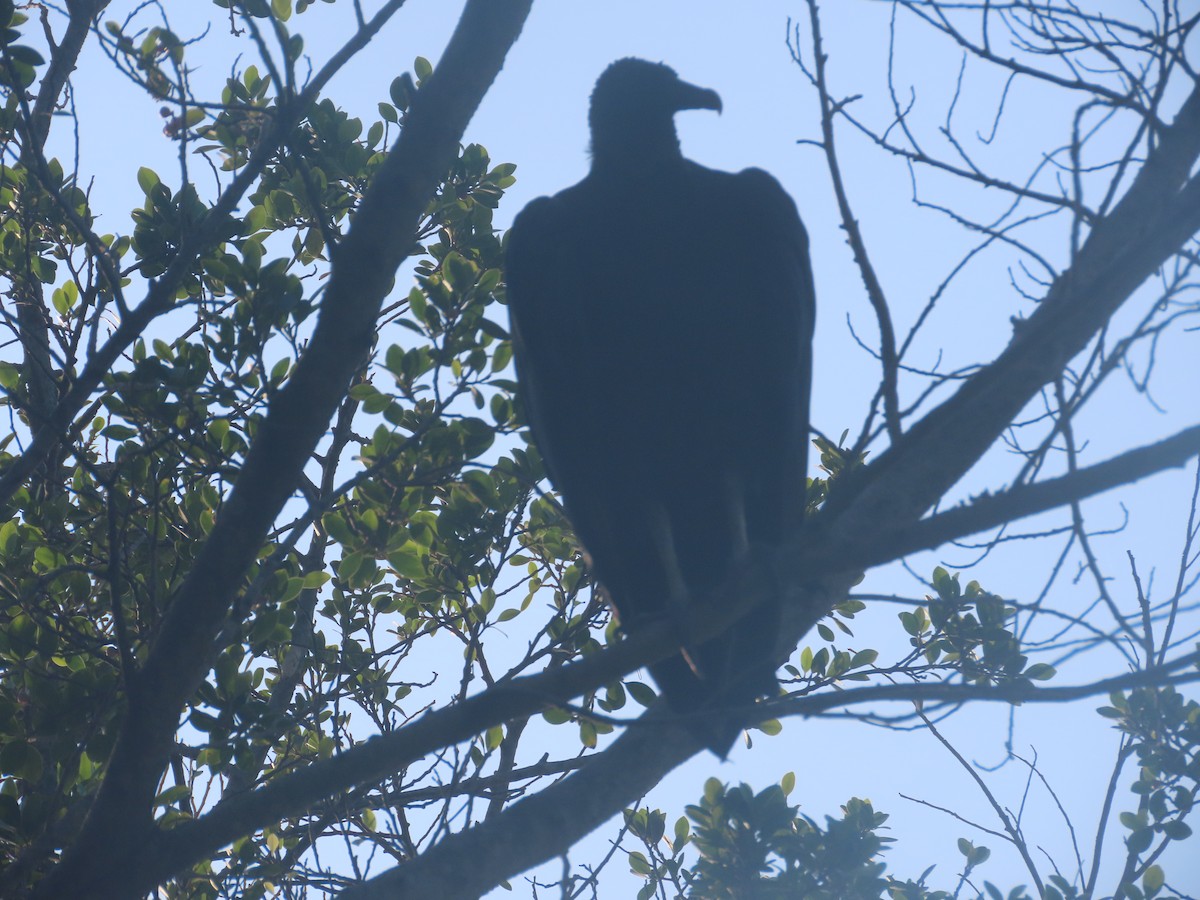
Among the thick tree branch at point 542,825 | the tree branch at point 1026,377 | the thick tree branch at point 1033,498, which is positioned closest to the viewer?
the thick tree branch at point 1033,498

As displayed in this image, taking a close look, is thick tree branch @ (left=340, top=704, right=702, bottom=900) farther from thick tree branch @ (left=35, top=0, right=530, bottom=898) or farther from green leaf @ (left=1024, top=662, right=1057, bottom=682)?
green leaf @ (left=1024, top=662, right=1057, bottom=682)

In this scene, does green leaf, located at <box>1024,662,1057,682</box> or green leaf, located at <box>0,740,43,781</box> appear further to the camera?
green leaf, located at <box>1024,662,1057,682</box>

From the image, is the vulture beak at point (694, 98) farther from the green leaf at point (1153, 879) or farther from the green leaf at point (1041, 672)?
the green leaf at point (1153, 879)

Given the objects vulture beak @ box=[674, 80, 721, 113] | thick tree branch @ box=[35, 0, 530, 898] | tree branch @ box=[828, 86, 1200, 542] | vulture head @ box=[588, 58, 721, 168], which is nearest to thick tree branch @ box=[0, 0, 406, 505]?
thick tree branch @ box=[35, 0, 530, 898]

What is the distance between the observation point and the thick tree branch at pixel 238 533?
2109mm

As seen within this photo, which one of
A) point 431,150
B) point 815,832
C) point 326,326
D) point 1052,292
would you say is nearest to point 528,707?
point 326,326

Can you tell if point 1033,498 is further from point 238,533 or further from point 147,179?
point 147,179

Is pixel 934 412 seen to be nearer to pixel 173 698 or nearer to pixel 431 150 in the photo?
pixel 431 150

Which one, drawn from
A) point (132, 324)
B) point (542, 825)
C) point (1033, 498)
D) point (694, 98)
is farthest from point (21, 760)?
point (694, 98)

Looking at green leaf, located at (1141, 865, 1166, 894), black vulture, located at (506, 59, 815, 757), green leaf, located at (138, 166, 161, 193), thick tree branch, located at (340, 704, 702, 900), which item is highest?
green leaf, located at (138, 166, 161, 193)

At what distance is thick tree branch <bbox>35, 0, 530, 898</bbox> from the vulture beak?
5.48 ft

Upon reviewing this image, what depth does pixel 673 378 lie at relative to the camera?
2996 millimetres

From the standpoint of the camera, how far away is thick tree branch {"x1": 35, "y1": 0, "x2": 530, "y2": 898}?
2109 millimetres

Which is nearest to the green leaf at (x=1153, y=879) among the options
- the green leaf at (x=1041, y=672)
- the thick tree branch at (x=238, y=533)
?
the green leaf at (x=1041, y=672)
